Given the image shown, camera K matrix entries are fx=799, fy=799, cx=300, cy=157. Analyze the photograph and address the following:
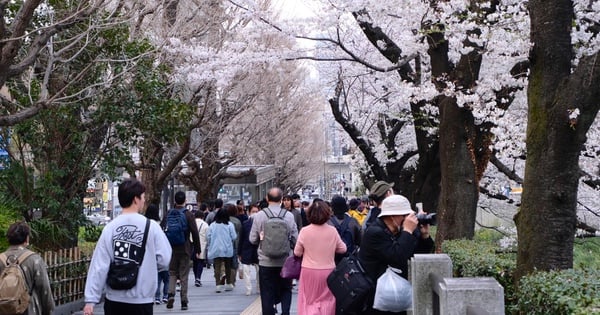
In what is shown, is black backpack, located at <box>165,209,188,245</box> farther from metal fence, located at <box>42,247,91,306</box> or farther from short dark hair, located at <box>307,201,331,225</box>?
short dark hair, located at <box>307,201,331,225</box>

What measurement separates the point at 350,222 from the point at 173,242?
2.84m

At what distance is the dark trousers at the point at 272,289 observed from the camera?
9.84 meters

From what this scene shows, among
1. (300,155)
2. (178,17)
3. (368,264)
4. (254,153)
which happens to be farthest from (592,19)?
(300,155)

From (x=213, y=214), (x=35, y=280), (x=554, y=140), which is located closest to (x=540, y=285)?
(x=554, y=140)

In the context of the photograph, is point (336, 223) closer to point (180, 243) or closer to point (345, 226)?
point (345, 226)

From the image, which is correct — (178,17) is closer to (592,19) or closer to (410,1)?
(410,1)

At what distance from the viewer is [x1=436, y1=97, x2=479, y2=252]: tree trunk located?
1159 centimetres

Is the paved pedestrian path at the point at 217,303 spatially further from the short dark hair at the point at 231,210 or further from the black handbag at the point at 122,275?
the black handbag at the point at 122,275

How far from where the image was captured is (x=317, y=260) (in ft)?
27.5

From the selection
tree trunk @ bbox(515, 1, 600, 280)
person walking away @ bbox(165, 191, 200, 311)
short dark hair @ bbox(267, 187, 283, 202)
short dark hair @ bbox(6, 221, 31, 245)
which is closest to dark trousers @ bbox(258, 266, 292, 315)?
short dark hair @ bbox(267, 187, 283, 202)

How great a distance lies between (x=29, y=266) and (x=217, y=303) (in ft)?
22.0

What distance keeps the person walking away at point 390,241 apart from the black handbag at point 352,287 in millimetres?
53

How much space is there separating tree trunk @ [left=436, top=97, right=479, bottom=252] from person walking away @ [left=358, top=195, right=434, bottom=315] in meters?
5.07

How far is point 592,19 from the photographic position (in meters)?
11.6
